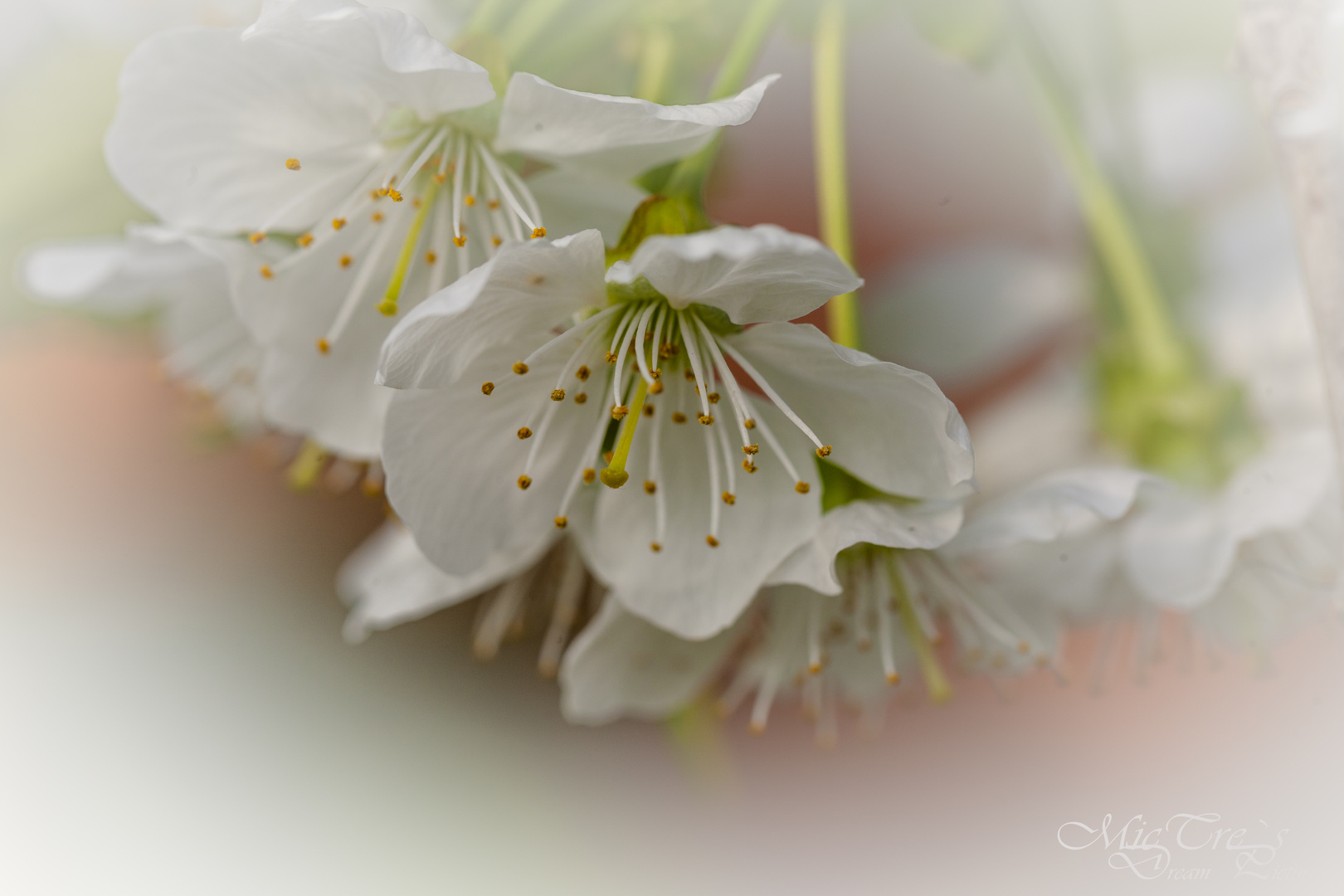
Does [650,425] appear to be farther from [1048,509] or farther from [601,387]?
[1048,509]

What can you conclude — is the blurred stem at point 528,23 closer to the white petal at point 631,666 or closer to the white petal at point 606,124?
the white petal at point 606,124

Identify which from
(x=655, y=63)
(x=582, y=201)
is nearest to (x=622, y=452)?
(x=582, y=201)

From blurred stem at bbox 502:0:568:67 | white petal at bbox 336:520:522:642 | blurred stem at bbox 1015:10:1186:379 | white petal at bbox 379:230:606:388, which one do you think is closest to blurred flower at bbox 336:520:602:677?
white petal at bbox 336:520:522:642

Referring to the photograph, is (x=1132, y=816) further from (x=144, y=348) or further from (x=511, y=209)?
(x=144, y=348)

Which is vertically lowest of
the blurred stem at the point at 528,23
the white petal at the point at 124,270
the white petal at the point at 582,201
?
the white petal at the point at 124,270

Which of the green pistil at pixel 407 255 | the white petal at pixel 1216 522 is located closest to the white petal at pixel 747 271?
the green pistil at pixel 407 255

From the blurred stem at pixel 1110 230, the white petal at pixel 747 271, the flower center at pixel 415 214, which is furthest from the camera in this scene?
the blurred stem at pixel 1110 230

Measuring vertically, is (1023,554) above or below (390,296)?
below

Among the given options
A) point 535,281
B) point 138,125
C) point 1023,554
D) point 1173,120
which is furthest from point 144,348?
point 1173,120
